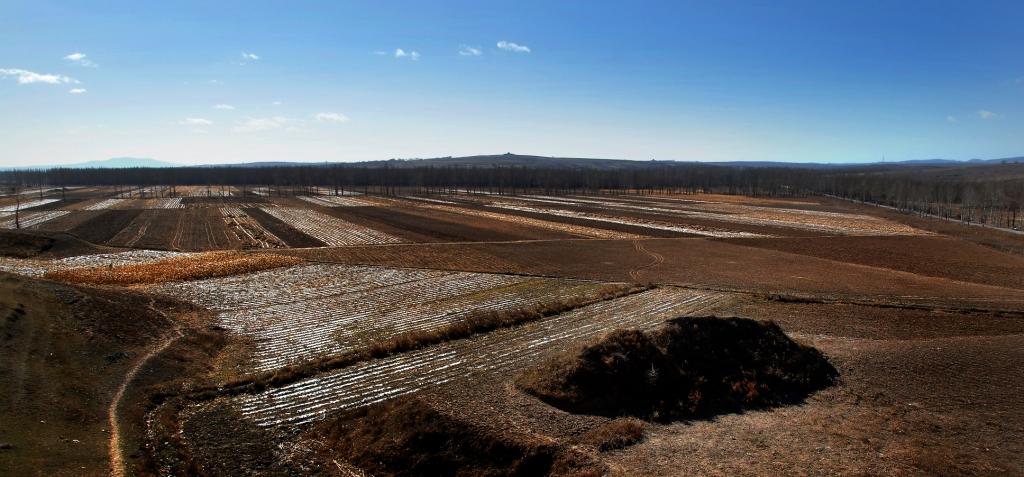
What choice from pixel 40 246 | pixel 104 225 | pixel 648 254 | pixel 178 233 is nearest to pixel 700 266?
pixel 648 254

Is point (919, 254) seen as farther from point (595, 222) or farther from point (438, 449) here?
point (438, 449)

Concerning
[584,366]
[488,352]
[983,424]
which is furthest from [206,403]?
[983,424]

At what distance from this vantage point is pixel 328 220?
79.4 meters

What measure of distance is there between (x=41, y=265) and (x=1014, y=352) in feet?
180

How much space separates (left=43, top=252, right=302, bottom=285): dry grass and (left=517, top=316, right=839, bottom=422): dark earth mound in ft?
90.6

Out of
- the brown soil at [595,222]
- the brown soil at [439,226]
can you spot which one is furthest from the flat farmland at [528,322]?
the brown soil at [595,222]

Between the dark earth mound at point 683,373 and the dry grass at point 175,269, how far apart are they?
2761cm

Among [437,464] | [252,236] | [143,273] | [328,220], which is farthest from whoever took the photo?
[328,220]

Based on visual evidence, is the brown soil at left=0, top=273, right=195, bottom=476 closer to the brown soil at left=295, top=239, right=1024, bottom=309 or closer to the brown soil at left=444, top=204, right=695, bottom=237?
the brown soil at left=295, top=239, right=1024, bottom=309

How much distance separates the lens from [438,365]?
21.2 m

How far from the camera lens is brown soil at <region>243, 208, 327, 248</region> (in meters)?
56.2

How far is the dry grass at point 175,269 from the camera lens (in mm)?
35625

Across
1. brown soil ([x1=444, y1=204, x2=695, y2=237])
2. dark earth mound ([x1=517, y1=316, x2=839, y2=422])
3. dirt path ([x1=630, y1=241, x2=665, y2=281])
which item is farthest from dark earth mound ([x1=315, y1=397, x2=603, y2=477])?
brown soil ([x1=444, y1=204, x2=695, y2=237])

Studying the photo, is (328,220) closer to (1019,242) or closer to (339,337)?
(339,337)
